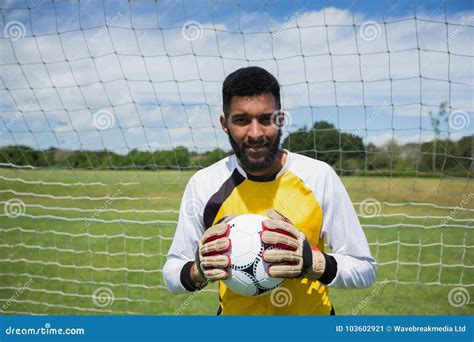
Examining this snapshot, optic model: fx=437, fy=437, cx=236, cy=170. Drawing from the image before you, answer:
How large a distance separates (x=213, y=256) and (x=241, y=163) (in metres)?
0.49

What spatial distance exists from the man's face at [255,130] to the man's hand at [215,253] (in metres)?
0.36

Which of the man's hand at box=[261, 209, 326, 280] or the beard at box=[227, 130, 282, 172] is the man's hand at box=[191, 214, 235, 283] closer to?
the man's hand at box=[261, 209, 326, 280]

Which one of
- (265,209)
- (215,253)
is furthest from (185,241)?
(265,209)

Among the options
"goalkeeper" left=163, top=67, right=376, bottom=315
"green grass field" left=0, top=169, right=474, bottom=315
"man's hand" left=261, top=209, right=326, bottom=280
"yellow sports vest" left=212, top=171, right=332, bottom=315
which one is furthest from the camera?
"green grass field" left=0, top=169, right=474, bottom=315

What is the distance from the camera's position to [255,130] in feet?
6.51

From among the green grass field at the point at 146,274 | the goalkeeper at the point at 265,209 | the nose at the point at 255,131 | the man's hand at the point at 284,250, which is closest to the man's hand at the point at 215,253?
Result: the goalkeeper at the point at 265,209

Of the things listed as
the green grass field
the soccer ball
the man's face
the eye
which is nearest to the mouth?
the man's face

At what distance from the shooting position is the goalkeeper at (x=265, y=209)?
194 centimetres

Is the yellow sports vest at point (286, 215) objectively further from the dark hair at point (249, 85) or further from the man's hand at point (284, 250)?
the dark hair at point (249, 85)

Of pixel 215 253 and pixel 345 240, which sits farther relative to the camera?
pixel 345 240

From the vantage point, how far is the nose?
198 centimetres

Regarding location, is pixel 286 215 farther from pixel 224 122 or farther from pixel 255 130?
pixel 224 122

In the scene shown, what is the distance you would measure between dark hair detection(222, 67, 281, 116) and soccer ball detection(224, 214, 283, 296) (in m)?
0.58

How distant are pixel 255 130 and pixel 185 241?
2.13 ft
